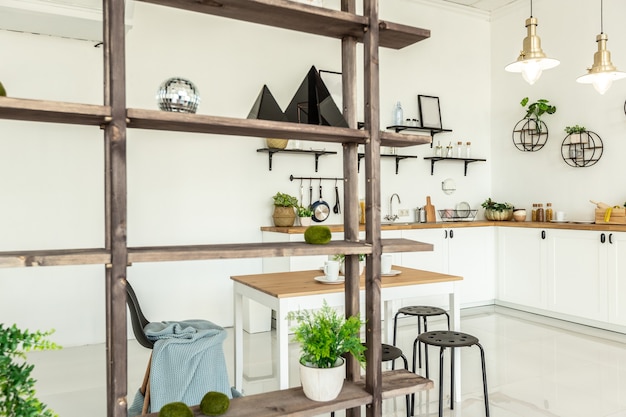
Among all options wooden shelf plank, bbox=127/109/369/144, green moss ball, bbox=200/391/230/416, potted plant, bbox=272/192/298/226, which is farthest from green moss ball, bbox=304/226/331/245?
potted plant, bbox=272/192/298/226

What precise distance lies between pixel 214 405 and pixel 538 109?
525 cm

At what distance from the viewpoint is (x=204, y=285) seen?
479 centimetres

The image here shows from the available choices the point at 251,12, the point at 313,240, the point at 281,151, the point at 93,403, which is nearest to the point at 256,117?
the point at 251,12

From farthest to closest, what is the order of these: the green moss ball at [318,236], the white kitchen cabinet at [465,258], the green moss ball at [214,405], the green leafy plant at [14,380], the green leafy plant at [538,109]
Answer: the green leafy plant at [538,109] → the white kitchen cabinet at [465,258] → the green moss ball at [318,236] → the green moss ball at [214,405] → the green leafy plant at [14,380]

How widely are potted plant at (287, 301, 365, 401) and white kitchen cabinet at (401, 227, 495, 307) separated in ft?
11.6

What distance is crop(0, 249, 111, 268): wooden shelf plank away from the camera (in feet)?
4.42

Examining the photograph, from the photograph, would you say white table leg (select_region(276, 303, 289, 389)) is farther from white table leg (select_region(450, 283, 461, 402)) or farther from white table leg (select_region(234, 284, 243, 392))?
white table leg (select_region(450, 283, 461, 402))

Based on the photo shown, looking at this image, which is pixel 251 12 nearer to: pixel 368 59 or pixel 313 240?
pixel 368 59

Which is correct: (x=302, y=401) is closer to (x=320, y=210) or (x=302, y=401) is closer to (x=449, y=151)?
(x=320, y=210)

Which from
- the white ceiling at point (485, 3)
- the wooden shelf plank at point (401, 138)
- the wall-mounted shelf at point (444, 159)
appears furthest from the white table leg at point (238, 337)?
the white ceiling at point (485, 3)

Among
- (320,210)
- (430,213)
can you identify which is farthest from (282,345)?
(430,213)

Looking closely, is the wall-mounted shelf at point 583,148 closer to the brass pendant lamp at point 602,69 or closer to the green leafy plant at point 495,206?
the green leafy plant at point 495,206

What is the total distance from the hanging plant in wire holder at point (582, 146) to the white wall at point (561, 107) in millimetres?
54

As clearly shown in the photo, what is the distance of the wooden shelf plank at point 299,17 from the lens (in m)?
1.69
